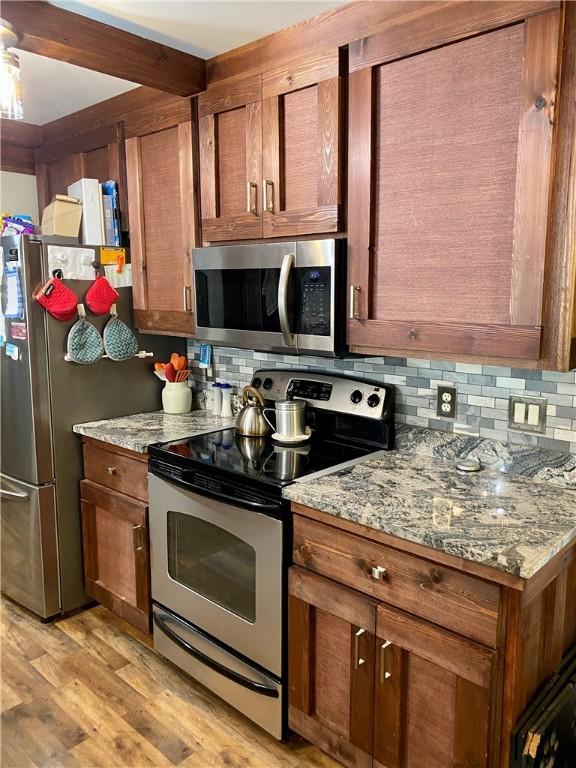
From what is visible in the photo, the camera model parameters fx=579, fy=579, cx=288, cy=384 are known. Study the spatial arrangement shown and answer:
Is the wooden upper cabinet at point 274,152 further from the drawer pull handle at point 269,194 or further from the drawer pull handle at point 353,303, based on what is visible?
the drawer pull handle at point 353,303

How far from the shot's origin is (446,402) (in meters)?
1.98

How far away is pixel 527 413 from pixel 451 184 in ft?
2.41

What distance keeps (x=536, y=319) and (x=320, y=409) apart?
3.20ft

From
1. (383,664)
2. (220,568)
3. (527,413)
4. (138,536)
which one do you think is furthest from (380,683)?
(138,536)

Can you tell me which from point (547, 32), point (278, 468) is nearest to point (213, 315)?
point (278, 468)

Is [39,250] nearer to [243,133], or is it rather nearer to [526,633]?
[243,133]

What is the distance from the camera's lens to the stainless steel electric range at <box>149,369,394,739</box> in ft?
5.83

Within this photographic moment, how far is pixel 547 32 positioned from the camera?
1.36 m

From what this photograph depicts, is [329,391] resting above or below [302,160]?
below

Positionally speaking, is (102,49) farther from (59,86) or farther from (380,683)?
(380,683)

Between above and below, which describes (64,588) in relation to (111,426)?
below

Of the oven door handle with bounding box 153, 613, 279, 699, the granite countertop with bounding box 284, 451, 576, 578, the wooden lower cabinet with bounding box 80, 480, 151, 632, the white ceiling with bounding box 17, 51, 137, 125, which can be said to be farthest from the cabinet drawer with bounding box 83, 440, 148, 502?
the white ceiling with bounding box 17, 51, 137, 125

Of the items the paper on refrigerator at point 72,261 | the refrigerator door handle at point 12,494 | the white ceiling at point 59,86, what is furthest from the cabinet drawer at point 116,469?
the white ceiling at point 59,86

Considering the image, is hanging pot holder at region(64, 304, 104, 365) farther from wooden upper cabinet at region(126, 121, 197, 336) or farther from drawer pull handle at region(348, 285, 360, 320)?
drawer pull handle at region(348, 285, 360, 320)
